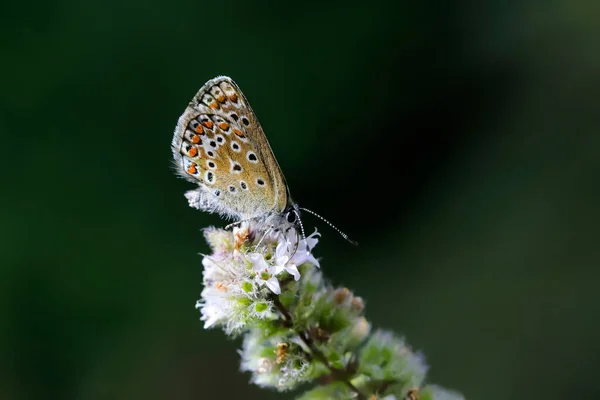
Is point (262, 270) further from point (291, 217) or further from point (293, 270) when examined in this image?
point (291, 217)

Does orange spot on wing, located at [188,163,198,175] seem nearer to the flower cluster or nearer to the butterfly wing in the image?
the butterfly wing

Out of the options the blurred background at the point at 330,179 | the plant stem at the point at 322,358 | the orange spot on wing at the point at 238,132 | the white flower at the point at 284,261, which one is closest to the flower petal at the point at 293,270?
the white flower at the point at 284,261

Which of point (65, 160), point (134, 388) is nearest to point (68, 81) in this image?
point (65, 160)

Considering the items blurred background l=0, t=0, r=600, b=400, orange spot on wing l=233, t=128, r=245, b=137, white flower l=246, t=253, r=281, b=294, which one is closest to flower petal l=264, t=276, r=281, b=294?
white flower l=246, t=253, r=281, b=294

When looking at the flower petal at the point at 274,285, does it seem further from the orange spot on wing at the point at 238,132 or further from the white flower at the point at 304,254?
the orange spot on wing at the point at 238,132

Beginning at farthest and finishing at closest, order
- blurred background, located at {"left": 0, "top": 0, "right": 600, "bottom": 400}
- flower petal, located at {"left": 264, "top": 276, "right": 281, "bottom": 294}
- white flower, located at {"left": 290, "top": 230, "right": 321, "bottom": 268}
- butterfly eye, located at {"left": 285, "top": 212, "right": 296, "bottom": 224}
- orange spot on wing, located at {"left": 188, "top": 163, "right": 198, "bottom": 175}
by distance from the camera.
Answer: blurred background, located at {"left": 0, "top": 0, "right": 600, "bottom": 400} → orange spot on wing, located at {"left": 188, "top": 163, "right": 198, "bottom": 175} → butterfly eye, located at {"left": 285, "top": 212, "right": 296, "bottom": 224} → white flower, located at {"left": 290, "top": 230, "right": 321, "bottom": 268} → flower petal, located at {"left": 264, "top": 276, "right": 281, "bottom": 294}

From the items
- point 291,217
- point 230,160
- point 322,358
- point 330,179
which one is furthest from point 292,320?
point 330,179
